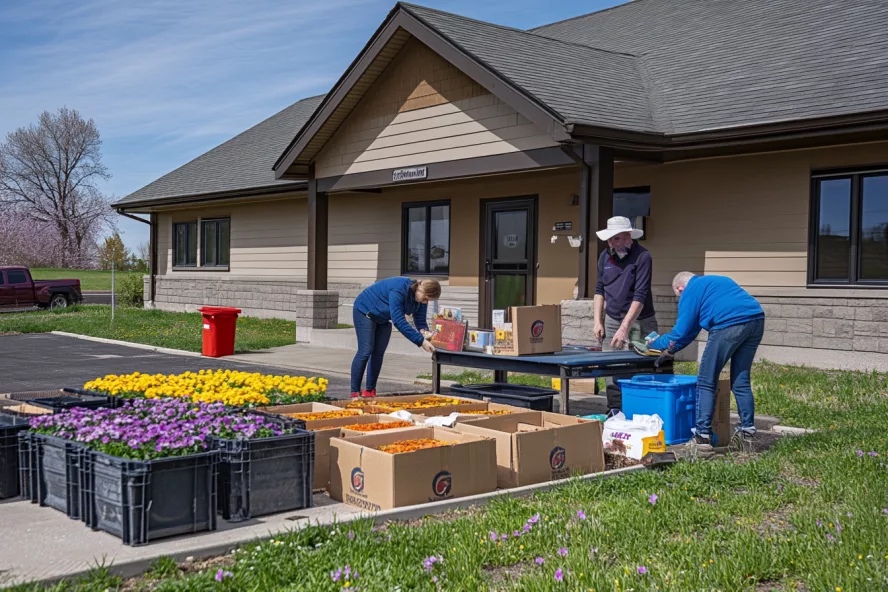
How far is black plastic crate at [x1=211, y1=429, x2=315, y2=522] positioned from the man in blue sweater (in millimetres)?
3479

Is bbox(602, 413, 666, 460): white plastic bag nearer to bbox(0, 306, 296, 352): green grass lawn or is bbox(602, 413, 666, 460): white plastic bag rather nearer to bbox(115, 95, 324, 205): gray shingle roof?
bbox(0, 306, 296, 352): green grass lawn

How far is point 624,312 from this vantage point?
8.85m

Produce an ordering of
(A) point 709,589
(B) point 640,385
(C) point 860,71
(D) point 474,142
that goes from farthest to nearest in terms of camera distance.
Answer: (D) point 474,142, (C) point 860,71, (B) point 640,385, (A) point 709,589

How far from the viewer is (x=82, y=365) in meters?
14.7

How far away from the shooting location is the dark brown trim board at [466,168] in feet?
45.0

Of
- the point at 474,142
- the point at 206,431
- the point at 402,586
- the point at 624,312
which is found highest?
the point at 474,142

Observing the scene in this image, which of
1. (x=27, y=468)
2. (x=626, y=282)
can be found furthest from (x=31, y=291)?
(x=27, y=468)

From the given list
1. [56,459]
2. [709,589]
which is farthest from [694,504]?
[56,459]

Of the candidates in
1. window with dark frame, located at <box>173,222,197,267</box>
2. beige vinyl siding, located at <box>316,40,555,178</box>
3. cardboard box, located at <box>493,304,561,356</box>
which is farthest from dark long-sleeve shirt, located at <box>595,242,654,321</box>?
window with dark frame, located at <box>173,222,197,267</box>

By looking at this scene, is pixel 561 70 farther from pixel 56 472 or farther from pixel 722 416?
pixel 56 472

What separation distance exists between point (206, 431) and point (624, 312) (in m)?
4.76

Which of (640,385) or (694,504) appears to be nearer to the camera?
(694,504)

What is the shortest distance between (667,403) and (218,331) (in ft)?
35.1

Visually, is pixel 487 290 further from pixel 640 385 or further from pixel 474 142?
pixel 640 385
